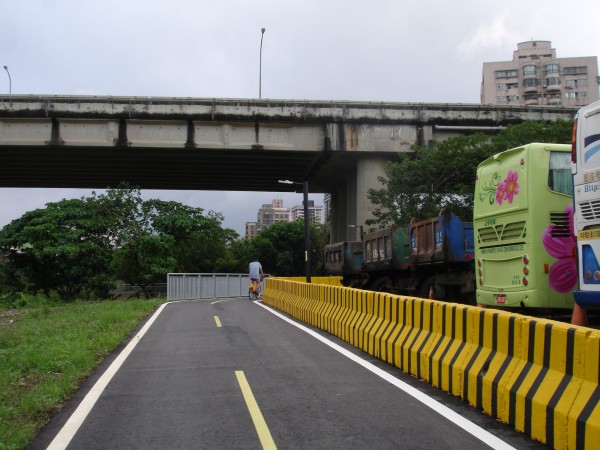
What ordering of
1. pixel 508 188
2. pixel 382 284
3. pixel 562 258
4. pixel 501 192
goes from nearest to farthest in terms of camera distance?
pixel 562 258
pixel 508 188
pixel 501 192
pixel 382 284

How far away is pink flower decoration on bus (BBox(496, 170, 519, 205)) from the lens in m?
9.38

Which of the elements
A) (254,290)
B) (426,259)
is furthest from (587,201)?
(254,290)

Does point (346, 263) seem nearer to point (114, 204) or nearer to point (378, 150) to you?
point (378, 150)

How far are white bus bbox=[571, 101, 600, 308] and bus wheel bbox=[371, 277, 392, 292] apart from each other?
12.3 m

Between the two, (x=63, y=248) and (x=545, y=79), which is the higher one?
(x=545, y=79)

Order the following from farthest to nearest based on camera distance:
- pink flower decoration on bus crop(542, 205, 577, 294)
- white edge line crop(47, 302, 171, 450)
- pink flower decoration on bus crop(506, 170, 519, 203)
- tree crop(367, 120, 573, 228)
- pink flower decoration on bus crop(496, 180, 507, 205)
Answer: tree crop(367, 120, 573, 228), pink flower decoration on bus crop(496, 180, 507, 205), pink flower decoration on bus crop(506, 170, 519, 203), pink flower decoration on bus crop(542, 205, 577, 294), white edge line crop(47, 302, 171, 450)

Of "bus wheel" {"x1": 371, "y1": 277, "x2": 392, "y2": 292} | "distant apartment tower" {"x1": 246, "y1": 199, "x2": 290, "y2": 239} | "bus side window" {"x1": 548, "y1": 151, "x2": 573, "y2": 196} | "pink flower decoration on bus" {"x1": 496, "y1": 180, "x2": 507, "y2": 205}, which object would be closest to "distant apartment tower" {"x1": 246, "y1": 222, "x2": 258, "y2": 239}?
"distant apartment tower" {"x1": 246, "y1": 199, "x2": 290, "y2": 239}

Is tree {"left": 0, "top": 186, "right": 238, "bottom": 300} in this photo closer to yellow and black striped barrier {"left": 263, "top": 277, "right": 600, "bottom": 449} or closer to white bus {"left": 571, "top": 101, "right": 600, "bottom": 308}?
yellow and black striped barrier {"left": 263, "top": 277, "right": 600, "bottom": 449}

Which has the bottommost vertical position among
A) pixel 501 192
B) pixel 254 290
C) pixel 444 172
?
pixel 254 290

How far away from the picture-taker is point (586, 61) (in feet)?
298

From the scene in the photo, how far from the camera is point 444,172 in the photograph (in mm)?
28328

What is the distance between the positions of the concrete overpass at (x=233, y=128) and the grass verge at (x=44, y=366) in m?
17.4

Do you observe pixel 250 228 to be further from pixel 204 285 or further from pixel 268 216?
pixel 204 285

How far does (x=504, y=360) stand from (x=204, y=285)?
25491 mm
